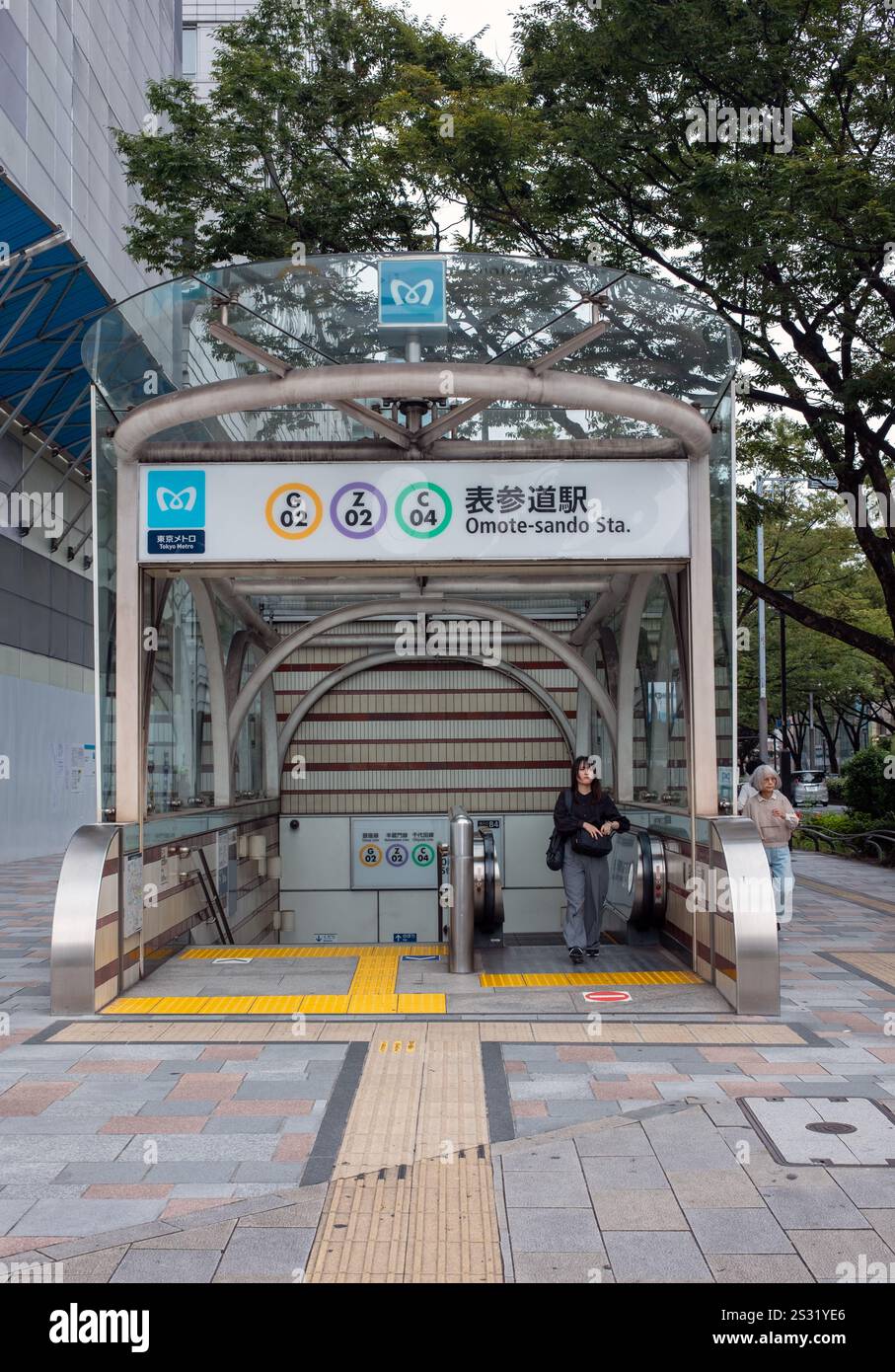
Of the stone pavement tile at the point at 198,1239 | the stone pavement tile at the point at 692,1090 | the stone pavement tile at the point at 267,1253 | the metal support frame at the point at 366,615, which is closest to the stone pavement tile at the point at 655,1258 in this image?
the stone pavement tile at the point at 267,1253

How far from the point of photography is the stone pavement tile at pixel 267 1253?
3471 mm

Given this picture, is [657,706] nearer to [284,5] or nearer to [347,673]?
[347,673]

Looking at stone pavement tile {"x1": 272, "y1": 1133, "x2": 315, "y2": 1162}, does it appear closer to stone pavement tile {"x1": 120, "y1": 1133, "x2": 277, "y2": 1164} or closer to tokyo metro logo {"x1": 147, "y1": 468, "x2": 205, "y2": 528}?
stone pavement tile {"x1": 120, "y1": 1133, "x2": 277, "y2": 1164}

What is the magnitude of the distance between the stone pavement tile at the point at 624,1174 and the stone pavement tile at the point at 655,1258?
1.32 ft

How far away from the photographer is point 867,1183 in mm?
4164

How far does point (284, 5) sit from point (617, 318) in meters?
10.0

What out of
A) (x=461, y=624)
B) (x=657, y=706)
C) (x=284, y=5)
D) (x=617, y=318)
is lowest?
(x=657, y=706)

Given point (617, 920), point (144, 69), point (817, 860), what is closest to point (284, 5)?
point (617, 920)

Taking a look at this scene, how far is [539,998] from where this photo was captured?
7.14 m

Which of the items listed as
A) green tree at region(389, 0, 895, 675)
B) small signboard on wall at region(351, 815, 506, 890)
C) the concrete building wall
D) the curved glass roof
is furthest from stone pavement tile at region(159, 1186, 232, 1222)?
the concrete building wall

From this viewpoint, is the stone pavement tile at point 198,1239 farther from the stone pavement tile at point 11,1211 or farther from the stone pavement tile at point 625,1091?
the stone pavement tile at point 625,1091

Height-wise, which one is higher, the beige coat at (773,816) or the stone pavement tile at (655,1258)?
the beige coat at (773,816)

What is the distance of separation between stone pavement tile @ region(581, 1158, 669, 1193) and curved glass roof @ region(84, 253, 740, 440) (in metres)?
4.44

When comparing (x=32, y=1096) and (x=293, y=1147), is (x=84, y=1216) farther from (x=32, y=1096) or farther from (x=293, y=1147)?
(x=32, y=1096)
